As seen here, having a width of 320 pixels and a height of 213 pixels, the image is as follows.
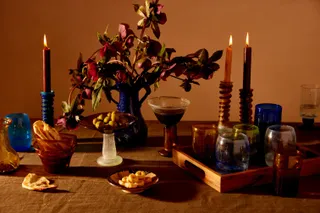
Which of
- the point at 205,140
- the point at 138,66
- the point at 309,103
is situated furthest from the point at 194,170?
the point at 309,103

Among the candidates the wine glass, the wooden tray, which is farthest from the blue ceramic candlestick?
the wooden tray

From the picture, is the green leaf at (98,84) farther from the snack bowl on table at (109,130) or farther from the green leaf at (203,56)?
the green leaf at (203,56)

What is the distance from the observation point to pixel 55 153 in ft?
4.08

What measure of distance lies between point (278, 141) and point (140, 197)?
1.30 ft

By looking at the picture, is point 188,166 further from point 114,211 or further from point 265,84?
point 265,84

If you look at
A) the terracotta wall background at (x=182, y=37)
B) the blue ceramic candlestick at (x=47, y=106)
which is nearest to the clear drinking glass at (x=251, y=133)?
the blue ceramic candlestick at (x=47, y=106)

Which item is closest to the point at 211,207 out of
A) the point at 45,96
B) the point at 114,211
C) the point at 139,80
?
the point at 114,211

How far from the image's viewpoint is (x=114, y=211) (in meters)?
1.05

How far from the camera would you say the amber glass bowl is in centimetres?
124

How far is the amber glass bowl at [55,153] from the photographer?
1242 mm

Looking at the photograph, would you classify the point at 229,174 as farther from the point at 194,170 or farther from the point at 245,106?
the point at 245,106

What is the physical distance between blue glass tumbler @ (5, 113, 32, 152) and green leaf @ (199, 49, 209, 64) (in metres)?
0.54

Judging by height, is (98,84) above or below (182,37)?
below

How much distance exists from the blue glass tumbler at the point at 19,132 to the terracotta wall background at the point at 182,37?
0.95 metres
